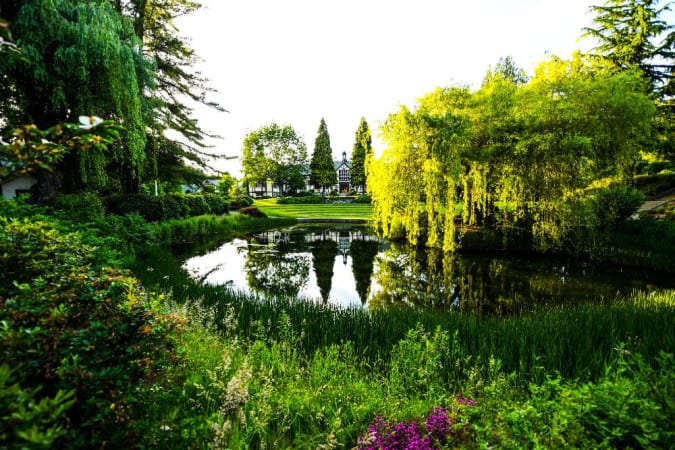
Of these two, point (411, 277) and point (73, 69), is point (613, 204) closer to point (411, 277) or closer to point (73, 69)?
point (411, 277)

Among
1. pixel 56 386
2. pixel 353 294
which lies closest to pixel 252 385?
pixel 56 386

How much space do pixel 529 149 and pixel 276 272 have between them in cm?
952

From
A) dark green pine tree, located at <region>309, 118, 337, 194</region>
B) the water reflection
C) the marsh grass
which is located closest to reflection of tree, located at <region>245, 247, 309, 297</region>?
the water reflection

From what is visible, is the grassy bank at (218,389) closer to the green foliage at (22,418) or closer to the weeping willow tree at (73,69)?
the green foliage at (22,418)

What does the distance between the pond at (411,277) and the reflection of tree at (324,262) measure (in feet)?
0.11

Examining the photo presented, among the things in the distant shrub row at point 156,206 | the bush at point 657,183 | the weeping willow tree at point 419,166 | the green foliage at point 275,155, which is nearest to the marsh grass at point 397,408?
the weeping willow tree at point 419,166

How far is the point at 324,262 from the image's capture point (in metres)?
12.8

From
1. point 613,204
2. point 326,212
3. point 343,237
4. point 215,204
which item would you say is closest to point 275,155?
point 326,212

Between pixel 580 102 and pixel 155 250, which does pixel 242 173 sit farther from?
pixel 580 102

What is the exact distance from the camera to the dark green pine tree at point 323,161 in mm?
60219

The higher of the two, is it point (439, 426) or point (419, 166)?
point (419, 166)

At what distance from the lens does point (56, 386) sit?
1.38m

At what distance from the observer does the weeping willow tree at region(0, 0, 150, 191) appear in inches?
298

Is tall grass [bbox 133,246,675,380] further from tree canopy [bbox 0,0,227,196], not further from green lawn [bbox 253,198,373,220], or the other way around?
green lawn [bbox 253,198,373,220]
